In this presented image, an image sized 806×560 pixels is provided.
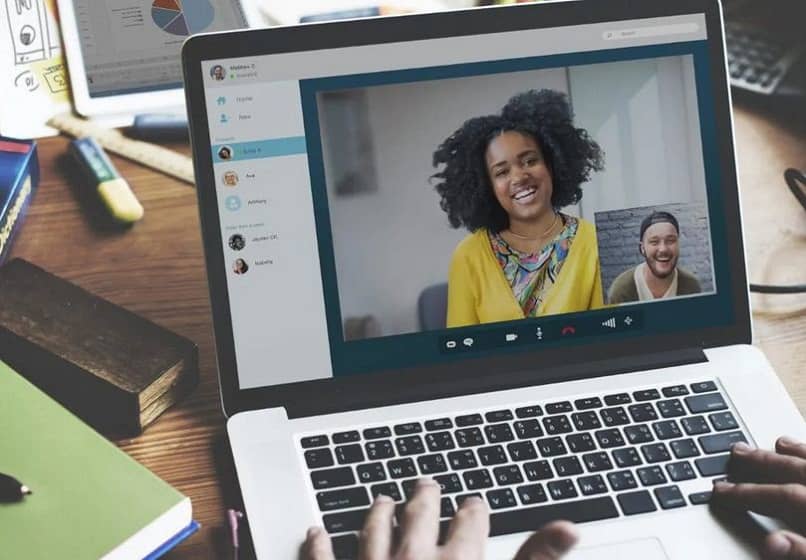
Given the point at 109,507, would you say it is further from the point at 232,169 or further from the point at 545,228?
the point at 545,228

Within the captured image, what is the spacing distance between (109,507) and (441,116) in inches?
15.2

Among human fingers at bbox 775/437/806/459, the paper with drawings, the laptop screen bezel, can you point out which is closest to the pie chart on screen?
the paper with drawings

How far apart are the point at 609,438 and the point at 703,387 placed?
0.10 m

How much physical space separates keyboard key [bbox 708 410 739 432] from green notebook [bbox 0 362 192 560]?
398 millimetres

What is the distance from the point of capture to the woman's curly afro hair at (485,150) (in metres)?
0.83

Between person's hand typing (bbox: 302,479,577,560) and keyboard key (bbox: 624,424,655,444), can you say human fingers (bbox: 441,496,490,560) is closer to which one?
person's hand typing (bbox: 302,479,577,560)

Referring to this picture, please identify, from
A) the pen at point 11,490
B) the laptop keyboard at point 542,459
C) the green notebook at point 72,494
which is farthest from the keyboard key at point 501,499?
the pen at point 11,490

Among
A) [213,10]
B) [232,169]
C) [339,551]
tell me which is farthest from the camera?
[213,10]

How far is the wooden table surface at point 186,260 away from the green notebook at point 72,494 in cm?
6

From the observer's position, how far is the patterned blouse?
2.76 ft

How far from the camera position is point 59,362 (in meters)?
0.82

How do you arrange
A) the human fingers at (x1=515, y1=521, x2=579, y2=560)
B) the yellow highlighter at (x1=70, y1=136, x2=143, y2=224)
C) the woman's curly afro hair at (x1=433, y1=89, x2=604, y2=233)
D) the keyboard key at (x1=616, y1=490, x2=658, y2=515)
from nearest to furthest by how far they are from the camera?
the human fingers at (x1=515, y1=521, x2=579, y2=560)
the keyboard key at (x1=616, y1=490, x2=658, y2=515)
the woman's curly afro hair at (x1=433, y1=89, x2=604, y2=233)
the yellow highlighter at (x1=70, y1=136, x2=143, y2=224)

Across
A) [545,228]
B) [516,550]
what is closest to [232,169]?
[545,228]

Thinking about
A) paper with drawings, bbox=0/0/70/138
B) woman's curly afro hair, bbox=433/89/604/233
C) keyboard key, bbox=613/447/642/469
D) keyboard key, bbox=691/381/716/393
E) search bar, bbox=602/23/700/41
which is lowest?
keyboard key, bbox=613/447/642/469
